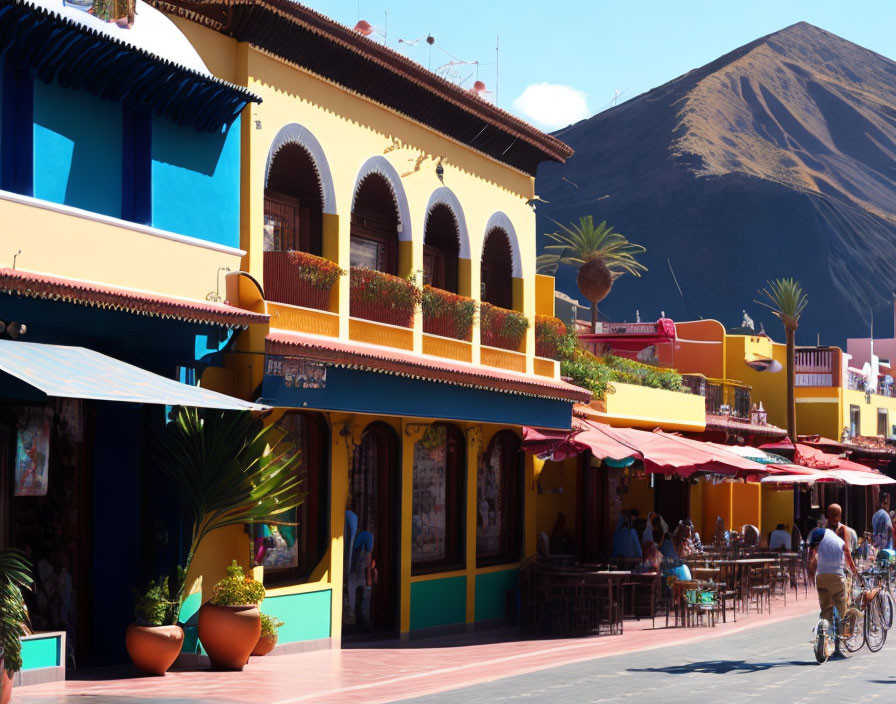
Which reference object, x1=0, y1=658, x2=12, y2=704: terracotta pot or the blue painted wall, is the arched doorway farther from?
x1=0, y1=658, x2=12, y2=704: terracotta pot

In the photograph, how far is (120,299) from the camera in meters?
14.2

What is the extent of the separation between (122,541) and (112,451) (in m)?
1.01

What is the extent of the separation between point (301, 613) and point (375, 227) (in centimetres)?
673

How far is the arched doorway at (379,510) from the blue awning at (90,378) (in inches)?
270

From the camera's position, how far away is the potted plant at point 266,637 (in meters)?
17.0

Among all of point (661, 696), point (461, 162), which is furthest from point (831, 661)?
point (461, 162)

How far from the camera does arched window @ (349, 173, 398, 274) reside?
2197 centimetres

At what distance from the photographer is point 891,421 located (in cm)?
5962

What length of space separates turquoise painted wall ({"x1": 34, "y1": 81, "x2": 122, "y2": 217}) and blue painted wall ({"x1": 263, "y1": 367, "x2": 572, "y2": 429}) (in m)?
3.09

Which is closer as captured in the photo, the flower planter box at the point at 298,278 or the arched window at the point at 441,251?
the flower planter box at the point at 298,278

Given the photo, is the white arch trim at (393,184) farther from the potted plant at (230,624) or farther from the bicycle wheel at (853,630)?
the bicycle wheel at (853,630)

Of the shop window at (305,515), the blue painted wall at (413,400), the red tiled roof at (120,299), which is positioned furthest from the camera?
the shop window at (305,515)

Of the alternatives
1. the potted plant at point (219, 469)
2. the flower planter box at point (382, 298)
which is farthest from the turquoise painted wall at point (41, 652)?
the flower planter box at point (382, 298)

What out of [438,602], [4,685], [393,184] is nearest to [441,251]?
[393,184]
